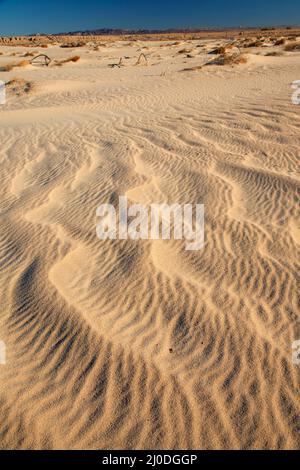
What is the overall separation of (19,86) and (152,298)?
32.7 ft

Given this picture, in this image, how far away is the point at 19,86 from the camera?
34.4 ft

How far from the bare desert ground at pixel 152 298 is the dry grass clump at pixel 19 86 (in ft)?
16.3

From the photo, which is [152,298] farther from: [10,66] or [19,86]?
[10,66]

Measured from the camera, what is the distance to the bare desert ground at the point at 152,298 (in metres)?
1.89

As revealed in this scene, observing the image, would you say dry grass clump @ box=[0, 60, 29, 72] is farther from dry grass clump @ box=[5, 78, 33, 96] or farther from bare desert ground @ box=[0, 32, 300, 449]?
bare desert ground @ box=[0, 32, 300, 449]

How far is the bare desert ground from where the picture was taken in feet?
6.21

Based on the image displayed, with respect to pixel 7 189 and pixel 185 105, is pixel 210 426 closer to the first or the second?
pixel 7 189

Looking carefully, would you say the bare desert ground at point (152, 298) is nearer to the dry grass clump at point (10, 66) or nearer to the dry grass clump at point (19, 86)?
the dry grass clump at point (19, 86)

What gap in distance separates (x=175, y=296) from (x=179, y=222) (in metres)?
1.10

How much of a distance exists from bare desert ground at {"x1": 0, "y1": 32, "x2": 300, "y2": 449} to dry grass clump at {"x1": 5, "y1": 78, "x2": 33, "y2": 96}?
497 centimetres

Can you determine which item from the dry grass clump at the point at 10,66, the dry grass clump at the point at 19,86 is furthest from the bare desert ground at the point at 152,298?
the dry grass clump at the point at 10,66

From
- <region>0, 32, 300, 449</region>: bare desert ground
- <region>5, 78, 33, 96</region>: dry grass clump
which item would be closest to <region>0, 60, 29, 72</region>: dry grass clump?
<region>5, 78, 33, 96</region>: dry grass clump

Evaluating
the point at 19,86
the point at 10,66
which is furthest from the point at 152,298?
the point at 10,66

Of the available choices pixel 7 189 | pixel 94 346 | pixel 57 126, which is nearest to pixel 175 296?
pixel 94 346
